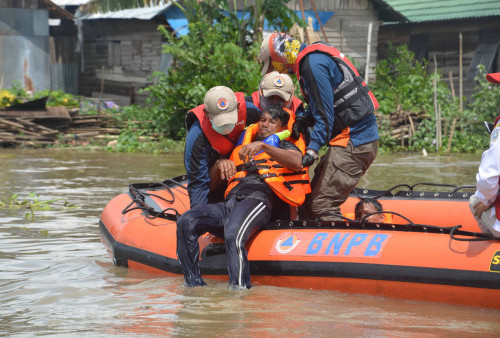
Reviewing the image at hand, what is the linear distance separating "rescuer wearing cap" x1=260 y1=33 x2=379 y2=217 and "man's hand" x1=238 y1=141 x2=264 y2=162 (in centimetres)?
41

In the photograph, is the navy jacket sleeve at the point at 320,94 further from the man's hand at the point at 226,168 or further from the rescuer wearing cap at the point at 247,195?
the man's hand at the point at 226,168

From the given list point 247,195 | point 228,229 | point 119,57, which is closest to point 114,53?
point 119,57

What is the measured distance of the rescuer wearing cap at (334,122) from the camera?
6.07 meters

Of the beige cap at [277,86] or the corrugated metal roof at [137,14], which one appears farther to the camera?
the corrugated metal roof at [137,14]

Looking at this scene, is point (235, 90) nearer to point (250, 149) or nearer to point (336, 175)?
point (336, 175)

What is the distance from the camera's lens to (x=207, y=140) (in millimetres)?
6363

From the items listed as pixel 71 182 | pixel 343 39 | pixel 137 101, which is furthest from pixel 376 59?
pixel 71 182

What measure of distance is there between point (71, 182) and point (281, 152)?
6.97m

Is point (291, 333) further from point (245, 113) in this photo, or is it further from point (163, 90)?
point (163, 90)

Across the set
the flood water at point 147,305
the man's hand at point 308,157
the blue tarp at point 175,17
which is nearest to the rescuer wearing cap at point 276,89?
the man's hand at point 308,157

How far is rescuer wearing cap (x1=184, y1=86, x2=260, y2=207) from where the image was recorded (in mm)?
6242

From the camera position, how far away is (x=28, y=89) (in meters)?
23.6

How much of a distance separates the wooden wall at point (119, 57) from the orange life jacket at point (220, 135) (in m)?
17.3

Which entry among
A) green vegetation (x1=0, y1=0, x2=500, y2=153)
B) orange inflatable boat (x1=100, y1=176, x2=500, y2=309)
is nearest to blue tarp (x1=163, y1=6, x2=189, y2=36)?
green vegetation (x1=0, y1=0, x2=500, y2=153)
